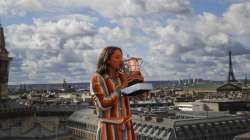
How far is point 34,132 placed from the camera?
110 meters

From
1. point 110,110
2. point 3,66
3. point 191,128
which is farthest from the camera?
point 3,66

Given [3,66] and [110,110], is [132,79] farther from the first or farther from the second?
[3,66]

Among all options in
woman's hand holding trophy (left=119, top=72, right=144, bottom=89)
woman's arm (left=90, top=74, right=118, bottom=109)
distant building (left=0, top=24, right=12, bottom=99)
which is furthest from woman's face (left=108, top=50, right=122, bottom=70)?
distant building (left=0, top=24, right=12, bottom=99)

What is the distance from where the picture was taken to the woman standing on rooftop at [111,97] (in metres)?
12.1

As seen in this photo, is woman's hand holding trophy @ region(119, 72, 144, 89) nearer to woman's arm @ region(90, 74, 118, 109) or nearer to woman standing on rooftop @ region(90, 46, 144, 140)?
woman standing on rooftop @ region(90, 46, 144, 140)

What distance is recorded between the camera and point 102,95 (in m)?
12.1

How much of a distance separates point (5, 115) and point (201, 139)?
46.7 m

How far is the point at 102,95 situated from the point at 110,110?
452 mm

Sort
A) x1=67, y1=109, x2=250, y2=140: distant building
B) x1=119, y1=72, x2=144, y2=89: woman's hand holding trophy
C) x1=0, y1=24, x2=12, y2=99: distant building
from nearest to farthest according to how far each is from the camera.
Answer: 1. x1=119, y1=72, x2=144, y2=89: woman's hand holding trophy
2. x1=67, y1=109, x2=250, y2=140: distant building
3. x1=0, y1=24, x2=12, y2=99: distant building

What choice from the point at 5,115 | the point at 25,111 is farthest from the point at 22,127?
the point at 25,111

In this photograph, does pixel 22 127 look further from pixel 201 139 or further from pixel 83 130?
pixel 201 139

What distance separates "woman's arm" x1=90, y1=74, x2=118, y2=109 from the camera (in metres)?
12.1

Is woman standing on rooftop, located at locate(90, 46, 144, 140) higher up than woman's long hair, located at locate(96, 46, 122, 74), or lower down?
lower down

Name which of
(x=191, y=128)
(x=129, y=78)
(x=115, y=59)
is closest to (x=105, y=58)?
(x=115, y=59)
